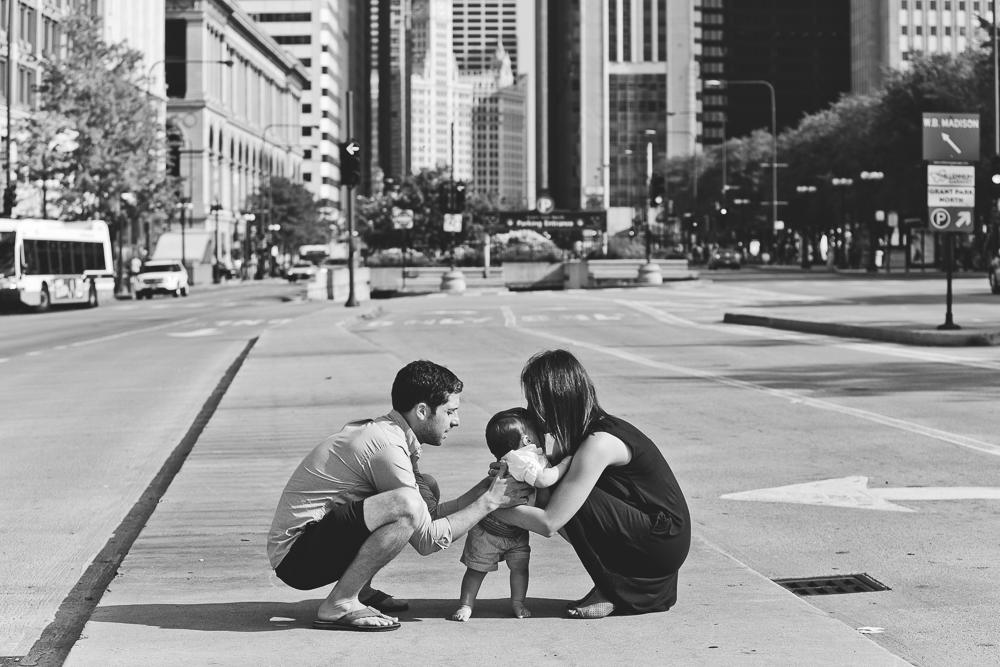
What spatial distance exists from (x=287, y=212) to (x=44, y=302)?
8718 centimetres

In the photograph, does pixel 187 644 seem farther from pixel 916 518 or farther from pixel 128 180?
pixel 128 180

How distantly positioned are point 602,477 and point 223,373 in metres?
15.7

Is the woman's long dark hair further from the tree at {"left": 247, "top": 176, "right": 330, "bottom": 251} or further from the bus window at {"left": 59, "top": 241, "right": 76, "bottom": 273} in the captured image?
the tree at {"left": 247, "top": 176, "right": 330, "bottom": 251}

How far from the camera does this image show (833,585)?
7184 millimetres

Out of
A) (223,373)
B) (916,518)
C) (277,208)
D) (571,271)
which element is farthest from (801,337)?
(277,208)

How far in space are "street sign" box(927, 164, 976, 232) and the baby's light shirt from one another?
2191 cm

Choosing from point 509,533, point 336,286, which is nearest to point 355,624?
point 509,533

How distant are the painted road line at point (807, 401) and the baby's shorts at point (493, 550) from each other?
6.43m

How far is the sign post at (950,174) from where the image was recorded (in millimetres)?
26562

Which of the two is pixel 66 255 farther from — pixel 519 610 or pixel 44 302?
pixel 519 610

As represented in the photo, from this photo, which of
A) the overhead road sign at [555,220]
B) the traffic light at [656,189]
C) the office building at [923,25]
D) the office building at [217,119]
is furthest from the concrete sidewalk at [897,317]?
the office building at [923,25]

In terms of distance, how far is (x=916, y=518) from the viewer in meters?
8.93

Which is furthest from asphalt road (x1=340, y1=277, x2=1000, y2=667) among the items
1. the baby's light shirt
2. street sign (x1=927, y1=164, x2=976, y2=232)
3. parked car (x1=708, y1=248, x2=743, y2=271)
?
parked car (x1=708, y1=248, x2=743, y2=271)

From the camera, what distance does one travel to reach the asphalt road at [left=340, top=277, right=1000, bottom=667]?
Answer: 6973mm
